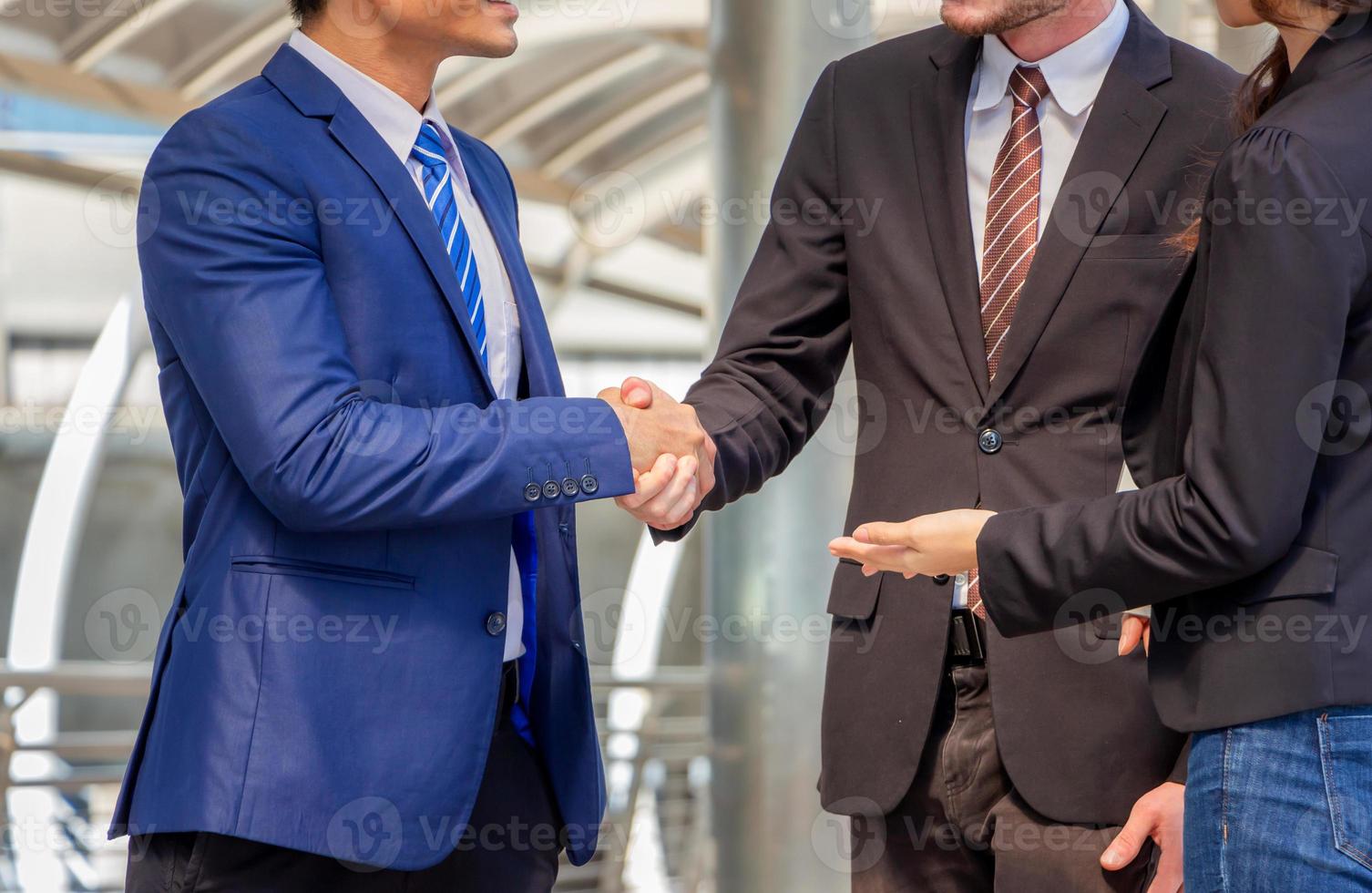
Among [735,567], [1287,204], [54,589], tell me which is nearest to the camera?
[1287,204]

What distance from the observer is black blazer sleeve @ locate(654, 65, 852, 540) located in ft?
8.01

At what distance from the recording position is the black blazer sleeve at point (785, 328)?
8.01 ft

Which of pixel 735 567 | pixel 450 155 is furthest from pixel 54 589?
pixel 450 155

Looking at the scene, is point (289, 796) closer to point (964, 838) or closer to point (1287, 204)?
point (964, 838)

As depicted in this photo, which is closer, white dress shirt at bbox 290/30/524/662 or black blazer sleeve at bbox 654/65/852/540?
white dress shirt at bbox 290/30/524/662

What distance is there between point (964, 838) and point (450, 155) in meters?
1.39

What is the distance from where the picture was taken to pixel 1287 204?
156 cm

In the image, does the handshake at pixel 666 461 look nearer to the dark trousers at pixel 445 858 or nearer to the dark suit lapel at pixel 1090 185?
the dark trousers at pixel 445 858
